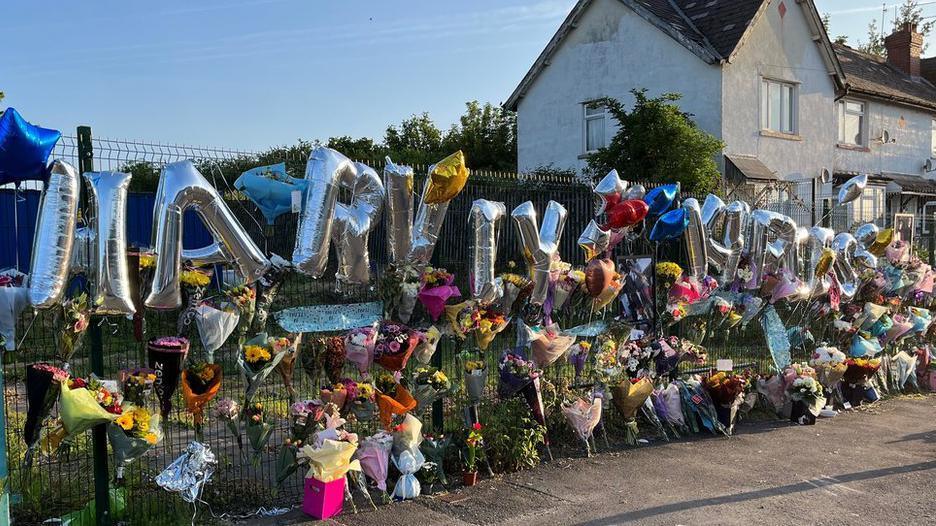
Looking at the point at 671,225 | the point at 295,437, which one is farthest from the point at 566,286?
the point at 295,437

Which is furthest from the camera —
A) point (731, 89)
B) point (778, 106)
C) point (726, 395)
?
point (778, 106)

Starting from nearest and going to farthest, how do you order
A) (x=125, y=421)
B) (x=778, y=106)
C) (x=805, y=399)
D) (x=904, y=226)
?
(x=125, y=421) → (x=805, y=399) → (x=904, y=226) → (x=778, y=106)

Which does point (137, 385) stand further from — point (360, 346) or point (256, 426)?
point (360, 346)

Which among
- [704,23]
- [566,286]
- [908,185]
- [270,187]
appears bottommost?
[566,286]

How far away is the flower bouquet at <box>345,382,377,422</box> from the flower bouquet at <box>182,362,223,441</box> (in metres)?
0.84

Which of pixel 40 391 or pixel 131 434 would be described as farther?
pixel 131 434

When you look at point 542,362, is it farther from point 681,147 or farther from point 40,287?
point 681,147

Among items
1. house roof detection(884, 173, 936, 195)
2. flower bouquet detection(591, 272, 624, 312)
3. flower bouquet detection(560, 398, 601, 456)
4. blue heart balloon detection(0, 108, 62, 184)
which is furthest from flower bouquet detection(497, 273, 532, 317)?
house roof detection(884, 173, 936, 195)

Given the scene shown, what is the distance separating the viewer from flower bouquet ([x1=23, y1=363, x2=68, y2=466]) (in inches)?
155

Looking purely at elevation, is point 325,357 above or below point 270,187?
below

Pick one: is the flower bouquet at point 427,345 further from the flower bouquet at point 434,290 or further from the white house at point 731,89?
the white house at point 731,89

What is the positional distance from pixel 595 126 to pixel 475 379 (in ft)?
44.4

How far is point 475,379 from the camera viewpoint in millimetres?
5438

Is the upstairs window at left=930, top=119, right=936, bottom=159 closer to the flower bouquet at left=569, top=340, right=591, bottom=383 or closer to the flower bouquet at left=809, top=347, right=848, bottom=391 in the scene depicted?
the flower bouquet at left=809, top=347, right=848, bottom=391
